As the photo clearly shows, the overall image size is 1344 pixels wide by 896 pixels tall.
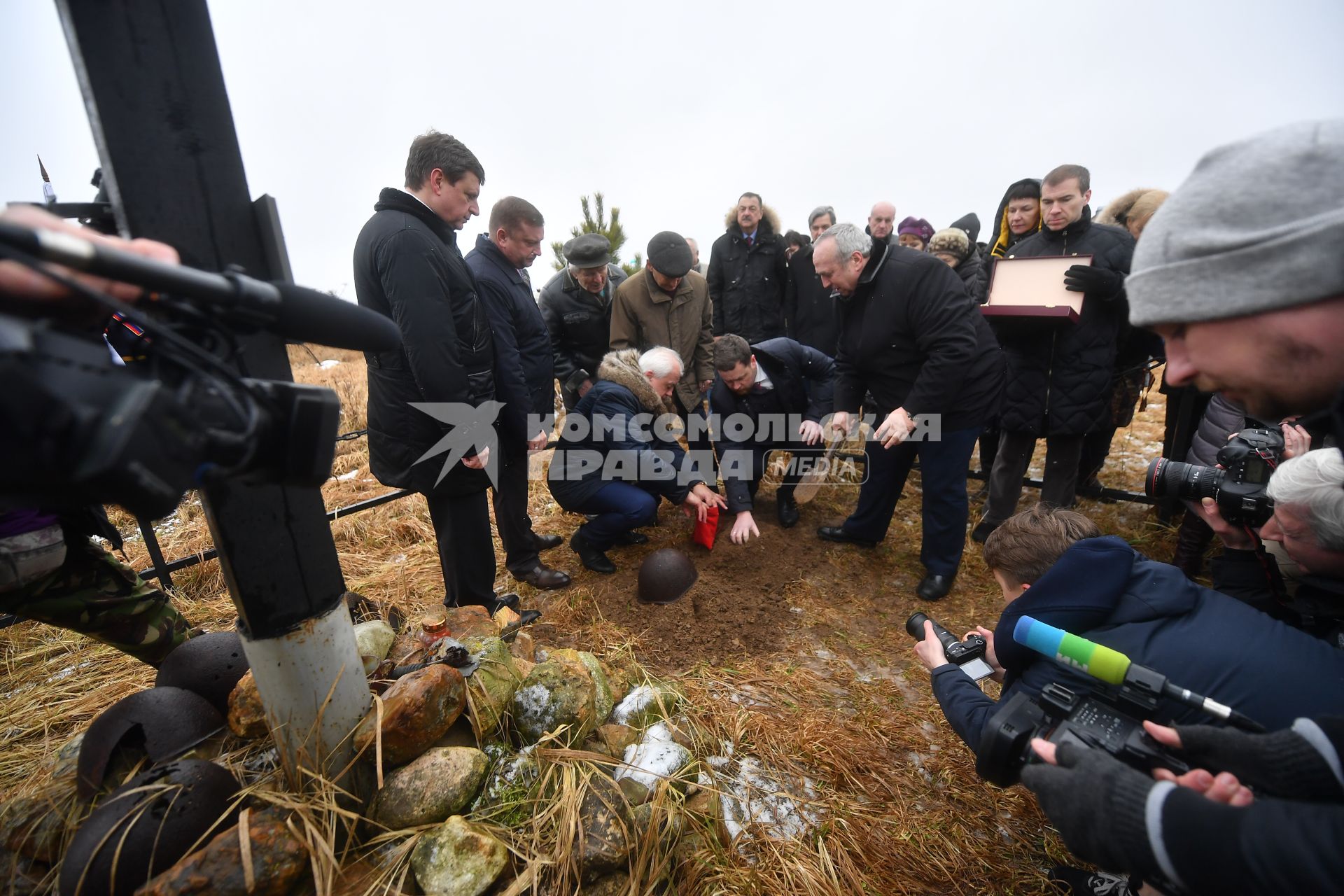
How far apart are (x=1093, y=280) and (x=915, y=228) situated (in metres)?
2.86

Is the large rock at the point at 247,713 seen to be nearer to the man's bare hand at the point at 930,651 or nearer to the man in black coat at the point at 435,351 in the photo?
the man in black coat at the point at 435,351

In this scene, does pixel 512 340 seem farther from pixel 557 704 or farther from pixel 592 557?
pixel 557 704

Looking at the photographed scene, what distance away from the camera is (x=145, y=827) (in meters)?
1.29

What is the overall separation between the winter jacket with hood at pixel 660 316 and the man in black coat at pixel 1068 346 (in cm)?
233

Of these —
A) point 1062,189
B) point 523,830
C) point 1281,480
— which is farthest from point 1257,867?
point 1062,189

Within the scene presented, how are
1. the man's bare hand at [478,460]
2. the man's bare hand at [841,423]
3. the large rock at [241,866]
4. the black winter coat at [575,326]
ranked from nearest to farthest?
1. the large rock at [241,866]
2. the man's bare hand at [478,460]
3. the man's bare hand at [841,423]
4. the black winter coat at [575,326]

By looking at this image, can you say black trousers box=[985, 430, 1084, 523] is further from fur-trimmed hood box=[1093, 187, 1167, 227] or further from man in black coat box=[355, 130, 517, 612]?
man in black coat box=[355, 130, 517, 612]

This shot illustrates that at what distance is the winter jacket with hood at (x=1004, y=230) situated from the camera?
182 inches

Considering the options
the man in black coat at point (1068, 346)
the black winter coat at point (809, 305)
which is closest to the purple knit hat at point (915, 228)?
the black winter coat at point (809, 305)

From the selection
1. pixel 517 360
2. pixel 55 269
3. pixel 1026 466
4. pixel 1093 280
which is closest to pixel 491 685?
pixel 55 269

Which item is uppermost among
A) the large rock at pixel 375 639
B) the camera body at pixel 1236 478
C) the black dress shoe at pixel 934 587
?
the camera body at pixel 1236 478

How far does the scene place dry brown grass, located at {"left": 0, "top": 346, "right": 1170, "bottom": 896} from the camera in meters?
1.63

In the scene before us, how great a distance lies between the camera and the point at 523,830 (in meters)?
1.60

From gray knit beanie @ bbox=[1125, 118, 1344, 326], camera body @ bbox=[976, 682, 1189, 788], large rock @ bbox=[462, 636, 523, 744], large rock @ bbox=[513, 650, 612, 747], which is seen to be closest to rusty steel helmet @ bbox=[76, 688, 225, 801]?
large rock @ bbox=[462, 636, 523, 744]
